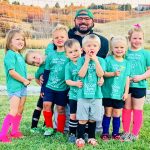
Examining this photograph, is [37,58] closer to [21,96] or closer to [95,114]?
[21,96]

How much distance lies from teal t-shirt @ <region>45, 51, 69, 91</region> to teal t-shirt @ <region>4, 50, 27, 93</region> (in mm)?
363

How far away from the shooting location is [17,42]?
630 cm

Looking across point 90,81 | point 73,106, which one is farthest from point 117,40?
point 73,106

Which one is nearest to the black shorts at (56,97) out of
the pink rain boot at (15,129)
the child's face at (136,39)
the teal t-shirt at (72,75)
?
the teal t-shirt at (72,75)

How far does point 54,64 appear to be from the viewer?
6.34 metres

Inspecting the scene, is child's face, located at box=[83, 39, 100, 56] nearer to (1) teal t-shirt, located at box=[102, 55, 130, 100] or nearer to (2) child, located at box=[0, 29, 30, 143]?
(1) teal t-shirt, located at box=[102, 55, 130, 100]

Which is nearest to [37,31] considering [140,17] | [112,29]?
[112,29]

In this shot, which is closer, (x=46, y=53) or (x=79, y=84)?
(x=79, y=84)

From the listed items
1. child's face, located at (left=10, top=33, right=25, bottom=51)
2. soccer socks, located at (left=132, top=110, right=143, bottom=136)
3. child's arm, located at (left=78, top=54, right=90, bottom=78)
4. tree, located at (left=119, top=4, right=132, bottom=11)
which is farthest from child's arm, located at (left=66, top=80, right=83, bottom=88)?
tree, located at (left=119, top=4, right=132, bottom=11)

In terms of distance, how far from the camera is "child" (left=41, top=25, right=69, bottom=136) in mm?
6273

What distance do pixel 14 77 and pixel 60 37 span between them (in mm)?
776

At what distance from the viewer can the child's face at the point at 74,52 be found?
235 inches

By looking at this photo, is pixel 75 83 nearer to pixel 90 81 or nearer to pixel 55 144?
pixel 90 81

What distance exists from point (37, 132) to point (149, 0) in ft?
40.3
